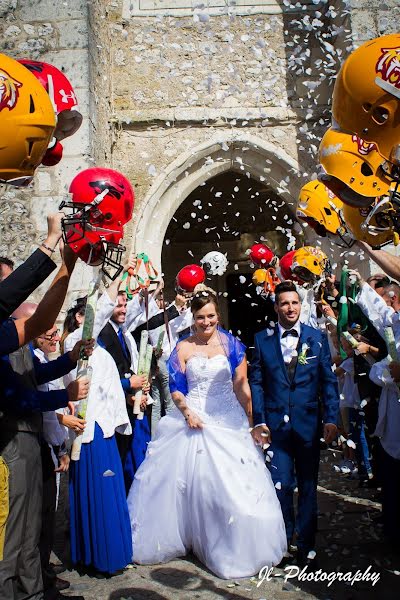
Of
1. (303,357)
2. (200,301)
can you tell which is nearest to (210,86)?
(200,301)

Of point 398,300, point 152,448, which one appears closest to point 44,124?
point 152,448

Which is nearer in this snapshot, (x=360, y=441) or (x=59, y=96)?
(x=59, y=96)

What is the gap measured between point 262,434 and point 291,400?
0.28m

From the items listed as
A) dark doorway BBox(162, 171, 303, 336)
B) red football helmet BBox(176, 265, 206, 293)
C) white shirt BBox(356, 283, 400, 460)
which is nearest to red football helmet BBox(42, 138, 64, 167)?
white shirt BBox(356, 283, 400, 460)

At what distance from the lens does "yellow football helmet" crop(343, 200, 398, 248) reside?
7.70ft

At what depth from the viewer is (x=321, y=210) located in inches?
149

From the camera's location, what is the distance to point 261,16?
8.22m

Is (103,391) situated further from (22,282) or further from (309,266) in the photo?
(309,266)

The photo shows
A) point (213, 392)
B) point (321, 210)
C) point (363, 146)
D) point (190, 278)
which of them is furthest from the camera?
point (190, 278)

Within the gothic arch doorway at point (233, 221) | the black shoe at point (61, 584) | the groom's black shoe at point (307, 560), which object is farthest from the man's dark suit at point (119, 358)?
the gothic arch doorway at point (233, 221)

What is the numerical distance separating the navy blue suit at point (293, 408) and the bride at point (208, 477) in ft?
0.52

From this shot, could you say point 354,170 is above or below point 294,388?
above

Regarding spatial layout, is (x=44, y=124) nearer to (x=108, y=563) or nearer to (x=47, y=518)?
(x=47, y=518)

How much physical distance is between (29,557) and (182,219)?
912cm
